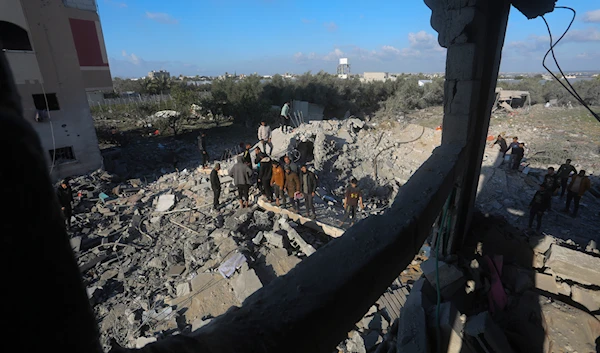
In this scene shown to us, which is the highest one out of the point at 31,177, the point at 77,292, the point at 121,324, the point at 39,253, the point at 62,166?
the point at 31,177

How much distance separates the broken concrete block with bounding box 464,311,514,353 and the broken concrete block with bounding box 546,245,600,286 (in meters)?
1.86

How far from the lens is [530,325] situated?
365 cm

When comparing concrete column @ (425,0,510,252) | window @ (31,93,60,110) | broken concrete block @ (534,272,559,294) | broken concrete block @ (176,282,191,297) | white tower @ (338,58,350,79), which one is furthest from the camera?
white tower @ (338,58,350,79)

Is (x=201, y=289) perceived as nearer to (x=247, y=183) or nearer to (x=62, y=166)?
(x=247, y=183)

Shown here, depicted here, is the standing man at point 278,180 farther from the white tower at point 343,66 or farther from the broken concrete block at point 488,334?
the white tower at point 343,66

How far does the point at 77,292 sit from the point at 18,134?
1.02 feet

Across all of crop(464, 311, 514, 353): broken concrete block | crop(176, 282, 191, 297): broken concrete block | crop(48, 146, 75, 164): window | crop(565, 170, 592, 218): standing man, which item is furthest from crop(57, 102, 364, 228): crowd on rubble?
crop(565, 170, 592, 218): standing man

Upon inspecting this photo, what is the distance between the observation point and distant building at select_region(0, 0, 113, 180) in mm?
10406

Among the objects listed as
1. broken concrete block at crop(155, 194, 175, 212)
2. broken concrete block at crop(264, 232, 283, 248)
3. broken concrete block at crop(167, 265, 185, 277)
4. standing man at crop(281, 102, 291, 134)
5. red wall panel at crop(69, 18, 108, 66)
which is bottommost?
broken concrete block at crop(167, 265, 185, 277)

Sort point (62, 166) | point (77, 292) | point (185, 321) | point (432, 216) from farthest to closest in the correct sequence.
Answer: point (62, 166)
point (185, 321)
point (432, 216)
point (77, 292)

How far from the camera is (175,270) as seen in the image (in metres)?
6.77

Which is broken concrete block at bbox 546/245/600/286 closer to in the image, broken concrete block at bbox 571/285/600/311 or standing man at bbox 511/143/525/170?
broken concrete block at bbox 571/285/600/311

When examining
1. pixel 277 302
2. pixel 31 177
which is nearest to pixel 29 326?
pixel 31 177

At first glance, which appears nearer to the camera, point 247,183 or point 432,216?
point 432,216
